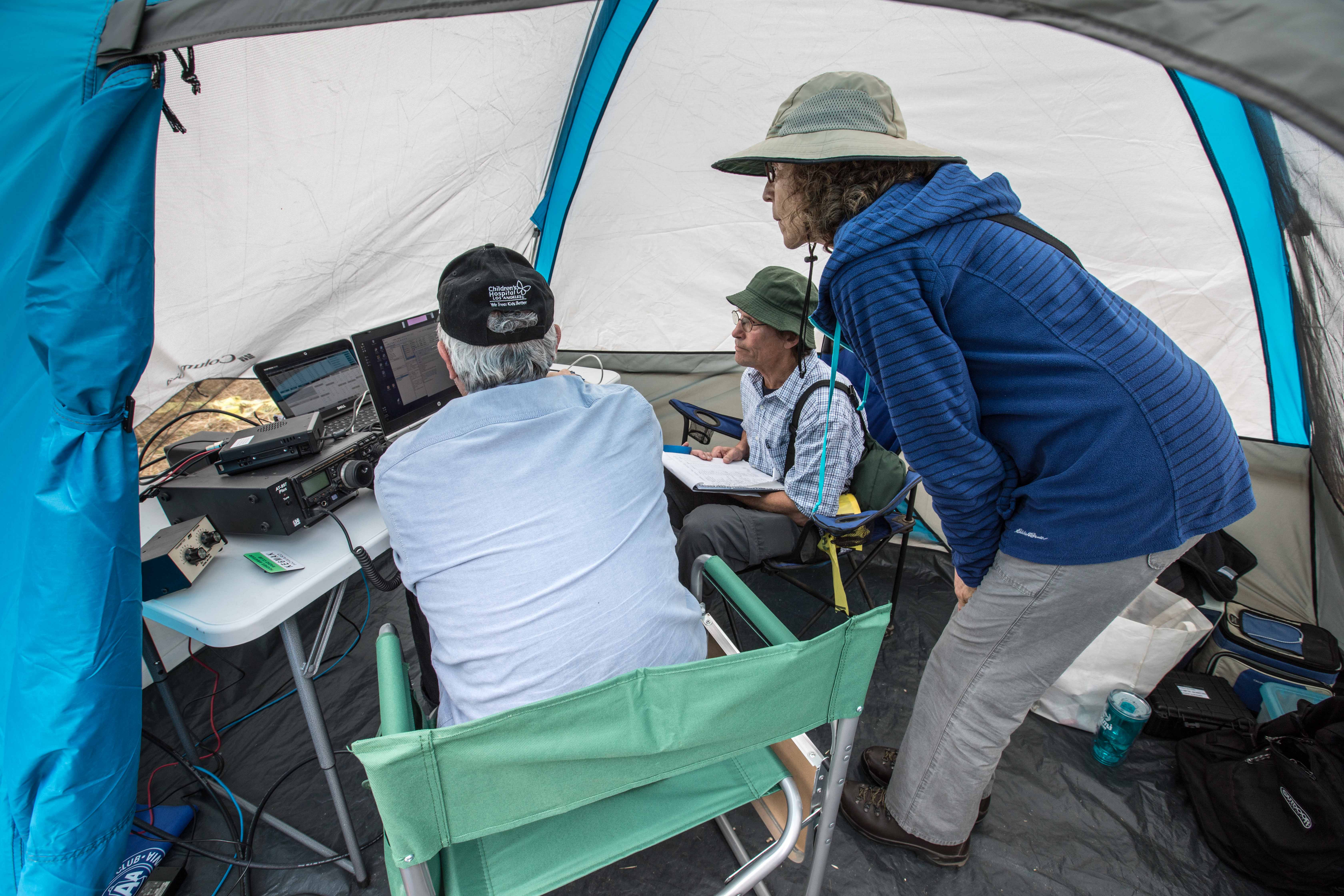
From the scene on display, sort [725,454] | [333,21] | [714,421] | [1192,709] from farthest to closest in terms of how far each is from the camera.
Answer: [714,421] < [725,454] < [1192,709] < [333,21]

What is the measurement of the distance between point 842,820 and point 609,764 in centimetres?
112

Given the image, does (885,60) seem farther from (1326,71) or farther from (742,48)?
(1326,71)

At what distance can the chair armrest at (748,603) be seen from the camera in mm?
1122

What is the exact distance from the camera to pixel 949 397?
104 cm

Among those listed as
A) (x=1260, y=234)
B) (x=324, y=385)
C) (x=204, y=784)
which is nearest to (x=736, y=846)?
(x=204, y=784)

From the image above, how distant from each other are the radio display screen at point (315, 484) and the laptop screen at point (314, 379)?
315mm

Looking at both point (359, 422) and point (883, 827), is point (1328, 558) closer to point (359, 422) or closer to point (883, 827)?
point (883, 827)

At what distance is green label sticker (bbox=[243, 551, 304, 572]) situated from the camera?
4.19 ft

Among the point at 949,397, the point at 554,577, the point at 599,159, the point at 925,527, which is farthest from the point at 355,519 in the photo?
the point at 925,527

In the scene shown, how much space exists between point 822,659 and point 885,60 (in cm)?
205

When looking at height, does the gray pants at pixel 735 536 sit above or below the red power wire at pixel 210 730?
above

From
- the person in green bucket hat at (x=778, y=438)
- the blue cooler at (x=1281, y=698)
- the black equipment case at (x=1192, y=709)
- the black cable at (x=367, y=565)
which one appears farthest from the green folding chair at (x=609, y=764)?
the blue cooler at (x=1281, y=698)

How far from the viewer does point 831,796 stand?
1.12 meters

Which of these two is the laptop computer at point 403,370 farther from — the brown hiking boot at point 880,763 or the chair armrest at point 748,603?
the brown hiking boot at point 880,763
